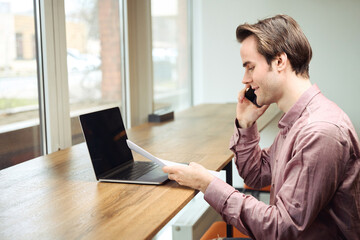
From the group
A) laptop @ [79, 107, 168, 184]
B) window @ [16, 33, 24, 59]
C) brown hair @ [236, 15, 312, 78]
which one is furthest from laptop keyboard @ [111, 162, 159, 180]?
window @ [16, 33, 24, 59]

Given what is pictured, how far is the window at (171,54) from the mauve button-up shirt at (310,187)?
2448 millimetres

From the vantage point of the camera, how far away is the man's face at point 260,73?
1.41 meters

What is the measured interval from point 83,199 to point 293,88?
0.74 meters

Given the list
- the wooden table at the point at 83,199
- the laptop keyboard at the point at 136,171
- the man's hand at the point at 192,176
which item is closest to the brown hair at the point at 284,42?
the man's hand at the point at 192,176

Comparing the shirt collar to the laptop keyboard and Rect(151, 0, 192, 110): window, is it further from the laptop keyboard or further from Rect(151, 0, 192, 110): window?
Rect(151, 0, 192, 110): window

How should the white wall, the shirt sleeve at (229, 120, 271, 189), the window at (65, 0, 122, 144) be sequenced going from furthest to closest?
the white wall, the window at (65, 0, 122, 144), the shirt sleeve at (229, 120, 271, 189)

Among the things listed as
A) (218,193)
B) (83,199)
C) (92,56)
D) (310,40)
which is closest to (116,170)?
(83,199)

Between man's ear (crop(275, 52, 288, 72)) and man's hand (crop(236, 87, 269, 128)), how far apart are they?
1.36 feet

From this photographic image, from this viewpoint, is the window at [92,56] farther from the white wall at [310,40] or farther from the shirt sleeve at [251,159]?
the white wall at [310,40]

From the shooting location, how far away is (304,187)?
1.15 meters

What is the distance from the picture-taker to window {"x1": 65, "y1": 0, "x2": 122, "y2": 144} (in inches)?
99.0

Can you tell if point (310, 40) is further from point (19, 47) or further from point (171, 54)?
point (19, 47)

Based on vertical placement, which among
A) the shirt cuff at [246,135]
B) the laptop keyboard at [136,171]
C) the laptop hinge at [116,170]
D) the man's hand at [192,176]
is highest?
the shirt cuff at [246,135]

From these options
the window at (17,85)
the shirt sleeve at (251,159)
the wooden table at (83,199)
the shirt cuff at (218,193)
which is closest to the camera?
the wooden table at (83,199)
